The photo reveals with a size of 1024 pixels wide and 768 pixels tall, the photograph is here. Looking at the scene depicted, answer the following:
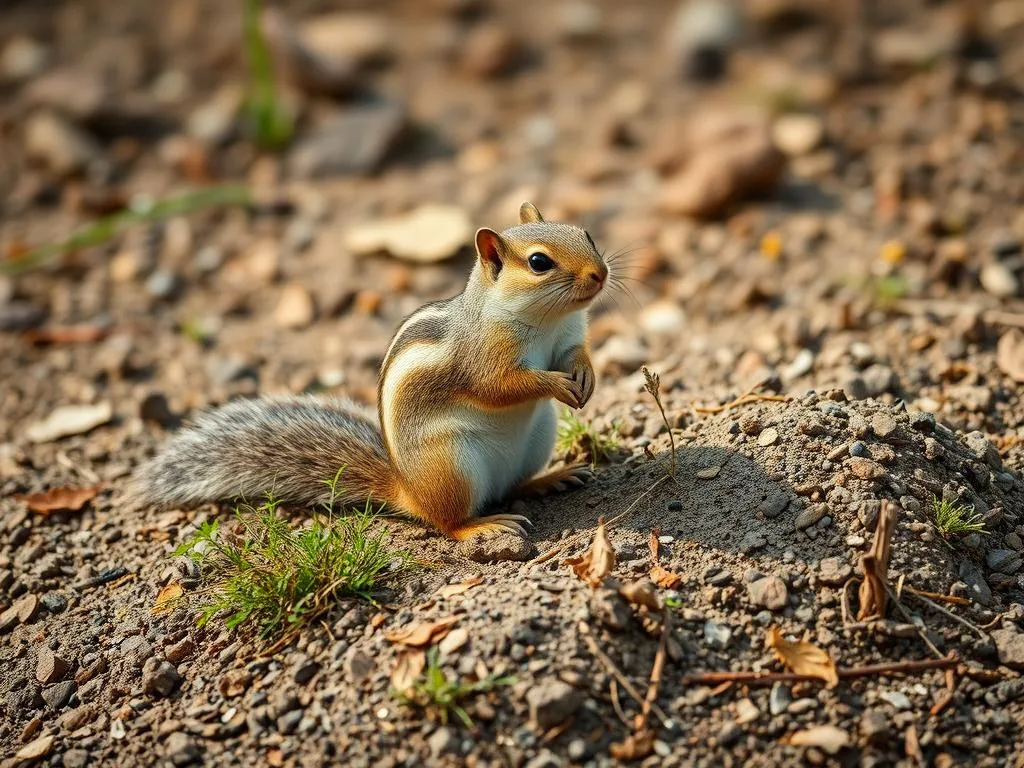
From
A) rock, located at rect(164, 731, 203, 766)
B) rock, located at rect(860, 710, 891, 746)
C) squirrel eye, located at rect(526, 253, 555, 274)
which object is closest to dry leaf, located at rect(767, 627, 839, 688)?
rock, located at rect(860, 710, 891, 746)

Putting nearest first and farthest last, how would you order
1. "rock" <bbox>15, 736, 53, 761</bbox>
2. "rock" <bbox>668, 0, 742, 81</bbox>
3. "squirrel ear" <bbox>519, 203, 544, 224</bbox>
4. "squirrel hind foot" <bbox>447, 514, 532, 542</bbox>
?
"rock" <bbox>15, 736, 53, 761</bbox> → "squirrel hind foot" <bbox>447, 514, 532, 542</bbox> → "squirrel ear" <bbox>519, 203, 544, 224</bbox> → "rock" <bbox>668, 0, 742, 81</bbox>

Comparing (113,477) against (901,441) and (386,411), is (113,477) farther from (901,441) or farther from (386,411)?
(901,441)

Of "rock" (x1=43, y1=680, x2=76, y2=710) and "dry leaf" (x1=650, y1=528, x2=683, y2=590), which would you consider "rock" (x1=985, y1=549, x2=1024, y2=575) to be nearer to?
"dry leaf" (x1=650, y1=528, x2=683, y2=590)

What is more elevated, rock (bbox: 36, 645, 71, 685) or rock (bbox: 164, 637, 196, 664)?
rock (bbox: 164, 637, 196, 664)

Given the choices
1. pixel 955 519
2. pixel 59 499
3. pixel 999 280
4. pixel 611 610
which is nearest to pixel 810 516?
pixel 955 519

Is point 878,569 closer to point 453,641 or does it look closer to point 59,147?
point 453,641

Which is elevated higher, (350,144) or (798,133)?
(350,144)

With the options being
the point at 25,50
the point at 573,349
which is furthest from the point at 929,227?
the point at 25,50

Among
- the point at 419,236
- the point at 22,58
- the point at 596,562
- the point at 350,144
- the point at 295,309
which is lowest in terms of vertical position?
the point at 596,562
